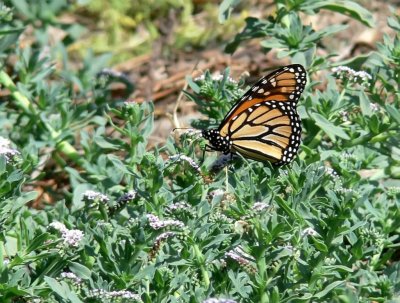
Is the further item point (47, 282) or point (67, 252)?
point (67, 252)

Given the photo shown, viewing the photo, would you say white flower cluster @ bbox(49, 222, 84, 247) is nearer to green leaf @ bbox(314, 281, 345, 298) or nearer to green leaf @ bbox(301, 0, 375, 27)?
green leaf @ bbox(314, 281, 345, 298)

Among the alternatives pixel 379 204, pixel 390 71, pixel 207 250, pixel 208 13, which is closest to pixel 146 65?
pixel 208 13

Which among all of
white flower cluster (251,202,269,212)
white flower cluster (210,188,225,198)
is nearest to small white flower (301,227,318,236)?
white flower cluster (251,202,269,212)

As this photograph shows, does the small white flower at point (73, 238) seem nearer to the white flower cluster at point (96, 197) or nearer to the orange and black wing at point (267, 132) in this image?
the white flower cluster at point (96, 197)

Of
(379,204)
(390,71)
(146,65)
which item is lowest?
(146,65)

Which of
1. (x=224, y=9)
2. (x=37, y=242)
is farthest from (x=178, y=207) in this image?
(x=224, y=9)

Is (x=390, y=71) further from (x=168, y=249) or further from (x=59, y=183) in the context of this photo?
(x=59, y=183)

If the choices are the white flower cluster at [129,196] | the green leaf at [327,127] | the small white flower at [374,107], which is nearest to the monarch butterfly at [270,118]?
the green leaf at [327,127]
